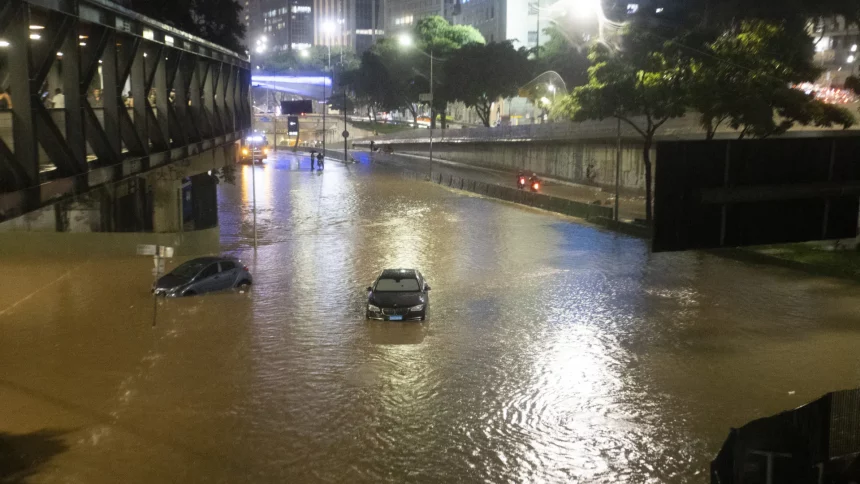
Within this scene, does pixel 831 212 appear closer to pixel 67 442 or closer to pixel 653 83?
pixel 67 442

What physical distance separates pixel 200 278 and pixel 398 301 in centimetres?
643

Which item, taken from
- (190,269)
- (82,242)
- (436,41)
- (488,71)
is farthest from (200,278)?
(436,41)

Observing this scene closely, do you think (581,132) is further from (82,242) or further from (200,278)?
(200,278)

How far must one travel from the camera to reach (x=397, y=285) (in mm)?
20500

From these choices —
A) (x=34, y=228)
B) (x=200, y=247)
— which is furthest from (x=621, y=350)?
(x=34, y=228)

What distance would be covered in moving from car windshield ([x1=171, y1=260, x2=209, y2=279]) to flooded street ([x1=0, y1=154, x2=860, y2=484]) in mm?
1066

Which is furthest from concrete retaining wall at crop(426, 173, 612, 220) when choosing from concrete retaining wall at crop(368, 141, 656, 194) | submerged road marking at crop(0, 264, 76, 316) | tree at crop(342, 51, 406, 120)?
tree at crop(342, 51, 406, 120)

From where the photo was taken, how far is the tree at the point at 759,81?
30578mm

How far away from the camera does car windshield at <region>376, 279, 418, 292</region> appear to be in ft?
66.4

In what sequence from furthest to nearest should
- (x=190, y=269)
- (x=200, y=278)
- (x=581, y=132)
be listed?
(x=581, y=132) < (x=190, y=269) < (x=200, y=278)

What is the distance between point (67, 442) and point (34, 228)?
19.1 metres

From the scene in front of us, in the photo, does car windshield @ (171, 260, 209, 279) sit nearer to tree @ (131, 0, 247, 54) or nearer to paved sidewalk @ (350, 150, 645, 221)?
tree @ (131, 0, 247, 54)

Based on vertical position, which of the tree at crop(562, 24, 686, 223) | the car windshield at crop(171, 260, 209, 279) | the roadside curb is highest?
the tree at crop(562, 24, 686, 223)

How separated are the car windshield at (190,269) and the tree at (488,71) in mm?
54403
